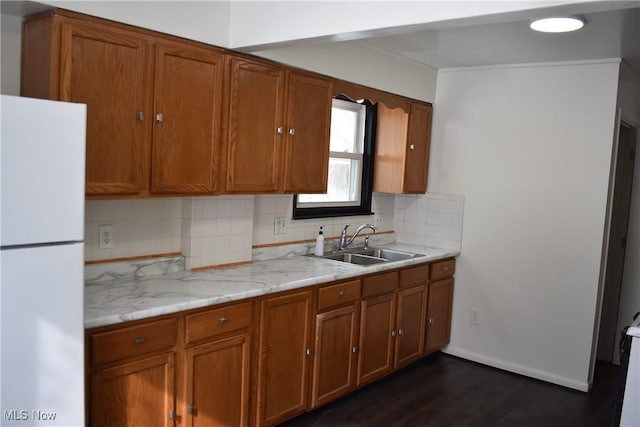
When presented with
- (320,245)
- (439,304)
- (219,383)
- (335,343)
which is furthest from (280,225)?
(439,304)

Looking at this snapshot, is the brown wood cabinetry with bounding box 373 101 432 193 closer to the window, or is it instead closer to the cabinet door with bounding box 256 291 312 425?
the window

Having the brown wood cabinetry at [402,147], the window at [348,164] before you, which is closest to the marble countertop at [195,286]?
the window at [348,164]

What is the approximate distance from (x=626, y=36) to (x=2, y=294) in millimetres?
3427

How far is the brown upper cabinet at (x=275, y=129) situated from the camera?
115 inches

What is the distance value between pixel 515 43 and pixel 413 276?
68.4 inches

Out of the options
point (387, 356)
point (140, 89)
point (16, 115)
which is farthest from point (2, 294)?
point (387, 356)

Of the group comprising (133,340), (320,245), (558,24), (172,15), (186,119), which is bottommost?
(133,340)

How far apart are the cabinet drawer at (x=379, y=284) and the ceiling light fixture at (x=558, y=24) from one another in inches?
70.1

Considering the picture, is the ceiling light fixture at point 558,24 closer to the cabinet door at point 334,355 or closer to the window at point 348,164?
the window at point 348,164

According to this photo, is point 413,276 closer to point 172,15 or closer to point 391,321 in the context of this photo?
point 391,321

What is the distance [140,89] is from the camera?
97.5 inches

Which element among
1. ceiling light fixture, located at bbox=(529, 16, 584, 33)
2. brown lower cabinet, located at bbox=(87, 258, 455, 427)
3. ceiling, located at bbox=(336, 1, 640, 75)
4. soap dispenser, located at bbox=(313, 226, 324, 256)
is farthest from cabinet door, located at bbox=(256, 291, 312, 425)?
ceiling light fixture, located at bbox=(529, 16, 584, 33)

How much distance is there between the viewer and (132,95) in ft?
8.02

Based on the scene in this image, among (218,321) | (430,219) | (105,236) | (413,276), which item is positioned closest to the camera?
(218,321)
